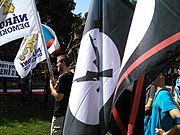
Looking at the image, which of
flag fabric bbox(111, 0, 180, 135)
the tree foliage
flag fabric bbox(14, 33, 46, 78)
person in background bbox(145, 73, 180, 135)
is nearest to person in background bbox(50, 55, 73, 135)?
flag fabric bbox(14, 33, 46, 78)

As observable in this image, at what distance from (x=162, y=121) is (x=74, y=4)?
121 feet

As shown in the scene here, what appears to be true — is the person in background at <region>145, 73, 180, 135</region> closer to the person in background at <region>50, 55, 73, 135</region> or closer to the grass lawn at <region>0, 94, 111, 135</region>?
the person in background at <region>50, 55, 73, 135</region>

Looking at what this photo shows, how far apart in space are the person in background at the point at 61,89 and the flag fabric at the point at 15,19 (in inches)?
27.8

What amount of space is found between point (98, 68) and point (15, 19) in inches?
102

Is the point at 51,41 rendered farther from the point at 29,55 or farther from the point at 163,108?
the point at 163,108

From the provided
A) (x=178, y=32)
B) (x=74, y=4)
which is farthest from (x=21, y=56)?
(x=74, y=4)

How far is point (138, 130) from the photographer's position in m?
2.82

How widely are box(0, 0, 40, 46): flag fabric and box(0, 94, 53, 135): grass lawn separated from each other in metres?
3.99

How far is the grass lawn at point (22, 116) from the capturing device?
8992mm

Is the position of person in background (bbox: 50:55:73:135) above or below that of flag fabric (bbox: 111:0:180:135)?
below

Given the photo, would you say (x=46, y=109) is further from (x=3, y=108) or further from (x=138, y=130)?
(x=138, y=130)

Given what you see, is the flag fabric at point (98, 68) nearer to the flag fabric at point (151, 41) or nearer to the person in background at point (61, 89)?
the flag fabric at point (151, 41)

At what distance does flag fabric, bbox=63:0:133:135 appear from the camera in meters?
2.82

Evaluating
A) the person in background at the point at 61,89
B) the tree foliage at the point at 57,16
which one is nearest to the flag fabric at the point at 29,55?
the person in background at the point at 61,89
